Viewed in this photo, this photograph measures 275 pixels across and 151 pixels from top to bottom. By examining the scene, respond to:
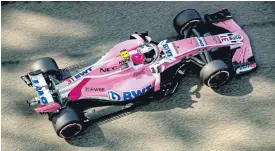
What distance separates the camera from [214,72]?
23.4 feet

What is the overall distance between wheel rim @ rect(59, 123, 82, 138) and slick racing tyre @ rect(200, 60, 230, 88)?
7.55 ft

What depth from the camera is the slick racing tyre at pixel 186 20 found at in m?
7.89

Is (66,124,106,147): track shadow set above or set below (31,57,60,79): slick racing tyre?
below

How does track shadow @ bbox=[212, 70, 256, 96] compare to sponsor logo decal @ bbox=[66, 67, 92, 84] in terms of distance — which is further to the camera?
track shadow @ bbox=[212, 70, 256, 96]

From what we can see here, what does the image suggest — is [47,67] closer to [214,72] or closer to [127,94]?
[127,94]

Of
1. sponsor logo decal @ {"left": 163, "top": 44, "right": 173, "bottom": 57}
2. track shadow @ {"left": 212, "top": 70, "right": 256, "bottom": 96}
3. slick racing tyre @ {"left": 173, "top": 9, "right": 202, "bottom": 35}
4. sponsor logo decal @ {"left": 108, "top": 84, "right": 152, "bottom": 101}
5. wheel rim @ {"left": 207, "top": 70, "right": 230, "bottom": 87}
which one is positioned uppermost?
slick racing tyre @ {"left": 173, "top": 9, "right": 202, "bottom": 35}

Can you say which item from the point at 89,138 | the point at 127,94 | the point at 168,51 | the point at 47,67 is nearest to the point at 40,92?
the point at 47,67

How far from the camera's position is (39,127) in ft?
24.2

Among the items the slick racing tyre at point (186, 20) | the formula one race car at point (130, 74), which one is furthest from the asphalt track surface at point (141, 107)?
the slick racing tyre at point (186, 20)

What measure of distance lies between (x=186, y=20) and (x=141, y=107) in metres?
1.87

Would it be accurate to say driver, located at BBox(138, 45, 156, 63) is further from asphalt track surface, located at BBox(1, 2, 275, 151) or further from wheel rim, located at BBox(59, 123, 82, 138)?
wheel rim, located at BBox(59, 123, 82, 138)

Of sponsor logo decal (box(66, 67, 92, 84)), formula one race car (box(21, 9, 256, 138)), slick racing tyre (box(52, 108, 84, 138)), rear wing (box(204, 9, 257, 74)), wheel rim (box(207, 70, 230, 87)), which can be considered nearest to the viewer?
slick racing tyre (box(52, 108, 84, 138))

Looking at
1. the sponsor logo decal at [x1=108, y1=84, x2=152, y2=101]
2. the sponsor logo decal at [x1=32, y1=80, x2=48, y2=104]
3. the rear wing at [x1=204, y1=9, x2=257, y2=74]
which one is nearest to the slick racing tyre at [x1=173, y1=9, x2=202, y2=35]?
the rear wing at [x1=204, y1=9, x2=257, y2=74]

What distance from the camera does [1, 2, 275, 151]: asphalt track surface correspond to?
7.20 metres
